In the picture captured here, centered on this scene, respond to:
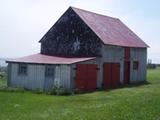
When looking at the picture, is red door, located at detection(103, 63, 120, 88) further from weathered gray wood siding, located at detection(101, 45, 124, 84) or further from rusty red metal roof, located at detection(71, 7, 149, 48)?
rusty red metal roof, located at detection(71, 7, 149, 48)

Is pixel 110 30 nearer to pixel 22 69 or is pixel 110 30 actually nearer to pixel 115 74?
pixel 115 74

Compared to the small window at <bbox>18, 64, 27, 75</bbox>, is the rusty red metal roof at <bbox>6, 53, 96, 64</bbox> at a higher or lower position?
higher

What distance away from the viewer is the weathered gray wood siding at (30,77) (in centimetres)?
3506

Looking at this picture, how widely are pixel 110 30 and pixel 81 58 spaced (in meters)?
6.87

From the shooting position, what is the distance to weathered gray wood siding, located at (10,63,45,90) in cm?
3506

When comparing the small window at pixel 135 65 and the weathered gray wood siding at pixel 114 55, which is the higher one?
the weathered gray wood siding at pixel 114 55

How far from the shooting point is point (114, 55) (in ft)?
131

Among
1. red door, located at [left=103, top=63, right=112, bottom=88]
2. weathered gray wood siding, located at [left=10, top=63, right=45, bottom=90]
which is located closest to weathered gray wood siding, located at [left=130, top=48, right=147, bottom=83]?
red door, located at [left=103, top=63, right=112, bottom=88]

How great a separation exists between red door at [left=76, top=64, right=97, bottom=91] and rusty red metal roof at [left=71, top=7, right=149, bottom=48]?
3157mm

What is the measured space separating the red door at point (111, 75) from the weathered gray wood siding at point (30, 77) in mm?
6040

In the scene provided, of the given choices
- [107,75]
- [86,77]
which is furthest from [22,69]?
[107,75]

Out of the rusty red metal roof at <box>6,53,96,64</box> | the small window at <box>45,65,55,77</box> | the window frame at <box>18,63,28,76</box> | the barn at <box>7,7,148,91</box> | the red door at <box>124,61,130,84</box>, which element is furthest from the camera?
the red door at <box>124,61,130,84</box>

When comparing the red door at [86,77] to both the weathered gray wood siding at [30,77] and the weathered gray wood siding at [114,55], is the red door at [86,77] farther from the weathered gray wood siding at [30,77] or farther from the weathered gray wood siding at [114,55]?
the weathered gray wood siding at [30,77]

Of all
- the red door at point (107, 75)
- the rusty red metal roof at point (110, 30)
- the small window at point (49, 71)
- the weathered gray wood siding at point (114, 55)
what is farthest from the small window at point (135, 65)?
the small window at point (49, 71)
